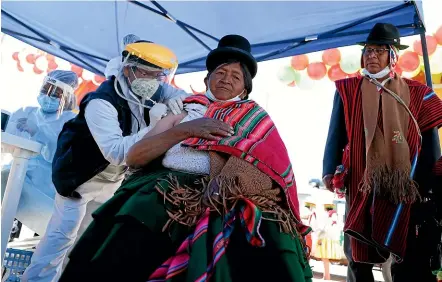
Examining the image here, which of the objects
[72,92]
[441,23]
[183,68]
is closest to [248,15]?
[183,68]

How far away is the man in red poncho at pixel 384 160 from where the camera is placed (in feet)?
6.97

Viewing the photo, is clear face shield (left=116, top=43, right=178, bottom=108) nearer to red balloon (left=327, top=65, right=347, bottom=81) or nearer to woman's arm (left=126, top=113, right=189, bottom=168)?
woman's arm (left=126, top=113, right=189, bottom=168)

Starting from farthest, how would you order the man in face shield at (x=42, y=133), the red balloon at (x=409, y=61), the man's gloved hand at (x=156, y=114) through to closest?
1. the red balloon at (x=409, y=61)
2. the man in face shield at (x=42, y=133)
3. the man's gloved hand at (x=156, y=114)

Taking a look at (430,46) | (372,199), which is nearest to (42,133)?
(372,199)

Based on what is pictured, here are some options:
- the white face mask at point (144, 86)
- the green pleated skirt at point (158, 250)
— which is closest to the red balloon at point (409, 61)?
the white face mask at point (144, 86)

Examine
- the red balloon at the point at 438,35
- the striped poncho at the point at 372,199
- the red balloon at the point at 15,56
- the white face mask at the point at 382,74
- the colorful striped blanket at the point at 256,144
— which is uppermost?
the red balloon at the point at 15,56

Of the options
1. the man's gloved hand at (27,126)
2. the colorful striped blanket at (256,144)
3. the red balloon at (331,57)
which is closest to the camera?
the colorful striped blanket at (256,144)

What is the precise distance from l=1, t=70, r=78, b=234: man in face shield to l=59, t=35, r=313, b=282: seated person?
2.59m

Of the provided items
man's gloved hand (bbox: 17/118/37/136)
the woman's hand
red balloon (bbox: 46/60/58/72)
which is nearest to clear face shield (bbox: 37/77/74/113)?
man's gloved hand (bbox: 17/118/37/136)

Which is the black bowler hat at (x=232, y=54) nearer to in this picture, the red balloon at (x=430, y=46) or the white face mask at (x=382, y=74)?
the white face mask at (x=382, y=74)

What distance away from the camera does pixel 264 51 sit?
15.2ft

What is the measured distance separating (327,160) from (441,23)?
4.06 metres

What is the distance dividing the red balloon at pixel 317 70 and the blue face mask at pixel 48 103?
3.84 m

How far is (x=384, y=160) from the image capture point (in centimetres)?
219
